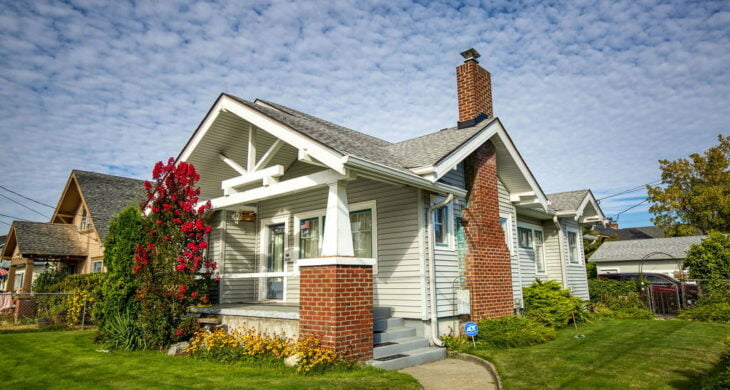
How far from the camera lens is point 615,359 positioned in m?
7.20

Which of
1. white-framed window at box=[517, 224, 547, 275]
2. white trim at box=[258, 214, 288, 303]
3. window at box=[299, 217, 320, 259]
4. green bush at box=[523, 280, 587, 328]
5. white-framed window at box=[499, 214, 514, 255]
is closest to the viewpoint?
window at box=[299, 217, 320, 259]

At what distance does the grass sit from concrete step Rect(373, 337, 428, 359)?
0.63 metres

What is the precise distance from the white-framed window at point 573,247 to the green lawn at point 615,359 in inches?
193

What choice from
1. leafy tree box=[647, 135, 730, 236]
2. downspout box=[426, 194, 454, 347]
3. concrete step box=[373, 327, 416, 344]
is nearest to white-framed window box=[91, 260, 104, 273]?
concrete step box=[373, 327, 416, 344]

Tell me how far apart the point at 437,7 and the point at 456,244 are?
5076mm

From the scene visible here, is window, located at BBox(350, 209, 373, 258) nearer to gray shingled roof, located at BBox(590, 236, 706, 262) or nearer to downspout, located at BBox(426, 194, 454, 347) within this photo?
downspout, located at BBox(426, 194, 454, 347)

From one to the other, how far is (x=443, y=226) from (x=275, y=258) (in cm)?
451

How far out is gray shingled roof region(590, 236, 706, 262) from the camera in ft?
79.5

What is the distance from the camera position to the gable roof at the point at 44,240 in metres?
19.6

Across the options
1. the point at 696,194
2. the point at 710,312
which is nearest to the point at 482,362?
the point at 710,312

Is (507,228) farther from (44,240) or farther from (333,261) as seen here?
(44,240)

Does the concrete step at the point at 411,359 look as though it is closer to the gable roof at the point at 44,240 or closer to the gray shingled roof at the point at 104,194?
the gray shingled roof at the point at 104,194

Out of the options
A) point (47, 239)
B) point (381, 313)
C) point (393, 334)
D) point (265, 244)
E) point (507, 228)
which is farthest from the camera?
point (47, 239)

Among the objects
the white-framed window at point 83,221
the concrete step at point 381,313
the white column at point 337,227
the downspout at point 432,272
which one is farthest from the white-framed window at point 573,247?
the white-framed window at point 83,221
